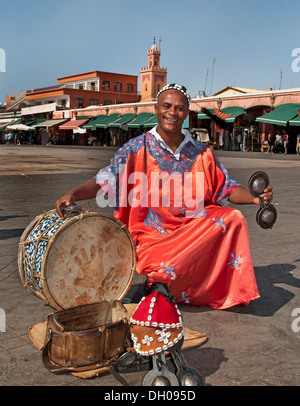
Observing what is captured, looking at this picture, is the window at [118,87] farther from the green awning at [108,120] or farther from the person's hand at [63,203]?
the person's hand at [63,203]

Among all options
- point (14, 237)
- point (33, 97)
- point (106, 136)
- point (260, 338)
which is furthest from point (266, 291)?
point (33, 97)

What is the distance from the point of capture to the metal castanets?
3041 millimetres

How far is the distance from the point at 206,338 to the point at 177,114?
1547mm

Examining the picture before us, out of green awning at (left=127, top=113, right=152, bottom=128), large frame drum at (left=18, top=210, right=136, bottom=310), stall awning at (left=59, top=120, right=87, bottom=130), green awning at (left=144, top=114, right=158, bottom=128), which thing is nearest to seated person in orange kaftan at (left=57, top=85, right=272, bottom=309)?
large frame drum at (left=18, top=210, right=136, bottom=310)

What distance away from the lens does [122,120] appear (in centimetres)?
3884

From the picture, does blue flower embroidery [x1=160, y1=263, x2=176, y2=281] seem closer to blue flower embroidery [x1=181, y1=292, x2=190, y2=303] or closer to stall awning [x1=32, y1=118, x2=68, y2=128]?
blue flower embroidery [x1=181, y1=292, x2=190, y2=303]

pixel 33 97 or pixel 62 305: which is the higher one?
pixel 33 97

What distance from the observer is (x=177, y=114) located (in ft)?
10.9

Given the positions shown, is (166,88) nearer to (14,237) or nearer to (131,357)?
(131,357)

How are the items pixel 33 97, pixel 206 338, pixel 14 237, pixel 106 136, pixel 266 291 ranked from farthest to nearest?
pixel 33 97, pixel 106 136, pixel 14 237, pixel 266 291, pixel 206 338

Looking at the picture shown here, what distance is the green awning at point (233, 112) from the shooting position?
94.1 feet

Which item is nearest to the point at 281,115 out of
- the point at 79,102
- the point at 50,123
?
the point at 50,123

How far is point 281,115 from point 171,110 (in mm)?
24558

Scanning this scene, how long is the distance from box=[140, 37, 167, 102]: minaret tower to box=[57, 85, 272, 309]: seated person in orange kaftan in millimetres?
57812
